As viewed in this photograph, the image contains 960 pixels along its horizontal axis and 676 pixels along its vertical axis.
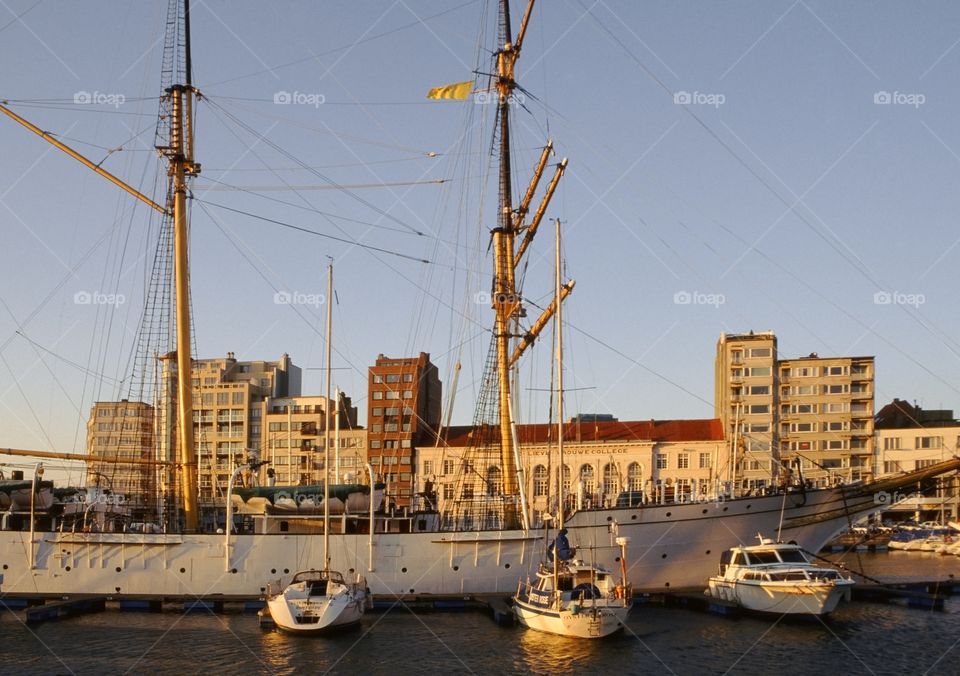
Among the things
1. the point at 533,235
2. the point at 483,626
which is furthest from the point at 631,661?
the point at 533,235

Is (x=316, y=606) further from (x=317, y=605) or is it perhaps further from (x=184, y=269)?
(x=184, y=269)

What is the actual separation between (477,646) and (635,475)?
2988 inches

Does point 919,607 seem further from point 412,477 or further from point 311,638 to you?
point 412,477

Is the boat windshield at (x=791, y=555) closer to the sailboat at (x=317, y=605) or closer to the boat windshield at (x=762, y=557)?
the boat windshield at (x=762, y=557)

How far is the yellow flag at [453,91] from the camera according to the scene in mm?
57344

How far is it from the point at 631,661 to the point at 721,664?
3.08m

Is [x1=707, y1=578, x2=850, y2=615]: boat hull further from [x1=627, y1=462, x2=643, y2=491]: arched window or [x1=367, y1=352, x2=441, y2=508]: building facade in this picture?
[x1=367, y1=352, x2=441, y2=508]: building facade

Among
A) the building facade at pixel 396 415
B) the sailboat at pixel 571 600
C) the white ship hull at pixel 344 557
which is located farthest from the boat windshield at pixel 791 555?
the building facade at pixel 396 415

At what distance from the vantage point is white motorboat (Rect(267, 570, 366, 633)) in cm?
3944

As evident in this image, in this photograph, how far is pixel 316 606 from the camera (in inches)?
1558

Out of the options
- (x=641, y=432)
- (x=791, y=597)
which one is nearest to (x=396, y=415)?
(x=641, y=432)

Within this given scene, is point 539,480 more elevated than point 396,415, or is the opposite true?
point 396,415

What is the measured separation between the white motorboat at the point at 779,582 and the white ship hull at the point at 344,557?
4.69 meters

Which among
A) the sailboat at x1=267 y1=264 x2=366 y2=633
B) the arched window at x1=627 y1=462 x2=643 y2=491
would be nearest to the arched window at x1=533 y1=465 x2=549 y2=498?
the arched window at x1=627 y1=462 x2=643 y2=491
